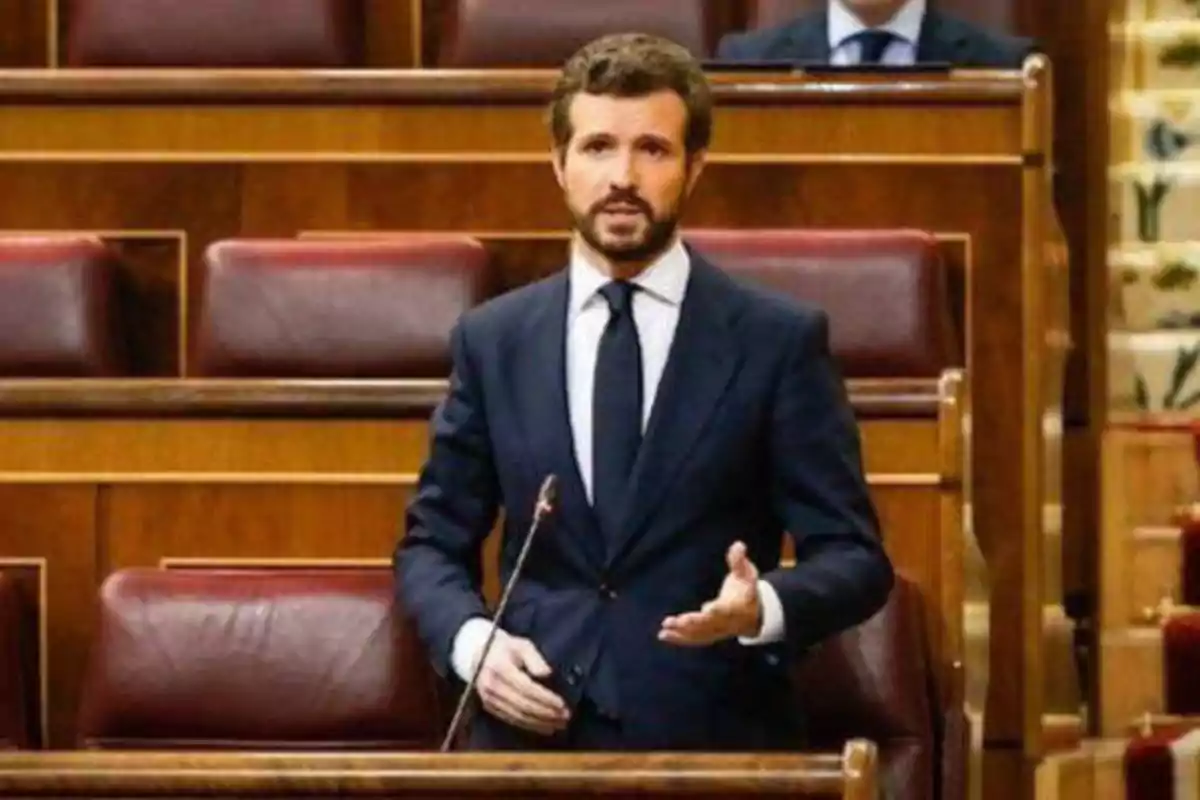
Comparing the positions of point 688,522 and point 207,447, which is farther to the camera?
point 207,447

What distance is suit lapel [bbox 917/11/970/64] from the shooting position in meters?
1.10

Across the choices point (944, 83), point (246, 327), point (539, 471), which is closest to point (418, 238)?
point (246, 327)

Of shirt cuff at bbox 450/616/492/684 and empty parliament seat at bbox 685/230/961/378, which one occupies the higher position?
empty parliament seat at bbox 685/230/961/378

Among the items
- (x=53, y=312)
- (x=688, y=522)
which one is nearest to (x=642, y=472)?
(x=688, y=522)

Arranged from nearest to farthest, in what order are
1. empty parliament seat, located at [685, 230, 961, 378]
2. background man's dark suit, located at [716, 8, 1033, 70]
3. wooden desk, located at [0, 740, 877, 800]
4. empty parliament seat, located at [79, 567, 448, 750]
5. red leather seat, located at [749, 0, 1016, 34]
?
wooden desk, located at [0, 740, 877, 800]
empty parliament seat, located at [79, 567, 448, 750]
empty parliament seat, located at [685, 230, 961, 378]
background man's dark suit, located at [716, 8, 1033, 70]
red leather seat, located at [749, 0, 1016, 34]

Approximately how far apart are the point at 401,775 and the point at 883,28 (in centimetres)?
65

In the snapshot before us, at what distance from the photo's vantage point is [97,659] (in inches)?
29.0

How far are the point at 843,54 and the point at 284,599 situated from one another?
18.6 inches

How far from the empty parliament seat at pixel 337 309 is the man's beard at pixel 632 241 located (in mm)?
246

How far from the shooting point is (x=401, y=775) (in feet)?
1.71

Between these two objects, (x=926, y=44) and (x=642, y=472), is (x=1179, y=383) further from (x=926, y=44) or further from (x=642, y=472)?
(x=642, y=472)

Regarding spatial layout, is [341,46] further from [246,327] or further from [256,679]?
[256,679]

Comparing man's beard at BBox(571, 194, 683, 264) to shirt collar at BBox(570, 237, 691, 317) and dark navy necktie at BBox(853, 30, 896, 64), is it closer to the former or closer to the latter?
shirt collar at BBox(570, 237, 691, 317)

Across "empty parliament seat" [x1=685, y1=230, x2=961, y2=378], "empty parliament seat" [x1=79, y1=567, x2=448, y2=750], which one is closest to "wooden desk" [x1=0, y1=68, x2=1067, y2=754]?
"empty parliament seat" [x1=685, y1=230, x2=961, y2=378]
